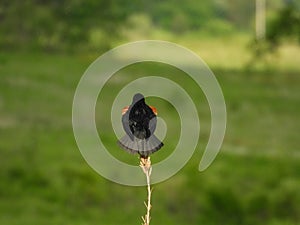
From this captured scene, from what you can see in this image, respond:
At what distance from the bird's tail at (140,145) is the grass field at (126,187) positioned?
699 centimetres

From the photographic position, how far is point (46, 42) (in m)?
31.2

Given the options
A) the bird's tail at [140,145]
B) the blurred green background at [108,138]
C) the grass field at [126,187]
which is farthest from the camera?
the blurred green background at [108,138]

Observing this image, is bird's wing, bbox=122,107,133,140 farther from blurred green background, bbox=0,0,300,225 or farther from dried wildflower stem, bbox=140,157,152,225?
blurred green background, bbox=0,0,300,225

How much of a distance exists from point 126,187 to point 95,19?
22204 millimetres

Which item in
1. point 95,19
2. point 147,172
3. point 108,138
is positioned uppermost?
point 95,19

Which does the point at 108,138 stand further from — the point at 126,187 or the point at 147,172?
the point at 147,172

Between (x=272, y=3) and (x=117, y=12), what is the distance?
34.7 m

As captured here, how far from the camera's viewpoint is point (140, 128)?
1.06m

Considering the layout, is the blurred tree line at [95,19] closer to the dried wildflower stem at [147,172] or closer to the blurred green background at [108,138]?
the blurred green background at [108,138]

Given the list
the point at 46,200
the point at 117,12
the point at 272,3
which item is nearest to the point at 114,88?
the point at 117,12

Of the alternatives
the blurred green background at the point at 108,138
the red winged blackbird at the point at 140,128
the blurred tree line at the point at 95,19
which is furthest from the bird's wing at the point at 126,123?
the blurred tree line at the point at 95,19

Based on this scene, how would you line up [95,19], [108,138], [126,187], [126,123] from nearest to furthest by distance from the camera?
[126,123] → [126,187] → [108,138] → [95,19]

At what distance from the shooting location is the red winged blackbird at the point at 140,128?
1048 millimetres

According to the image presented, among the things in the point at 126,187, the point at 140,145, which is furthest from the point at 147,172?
the point at 126,187
